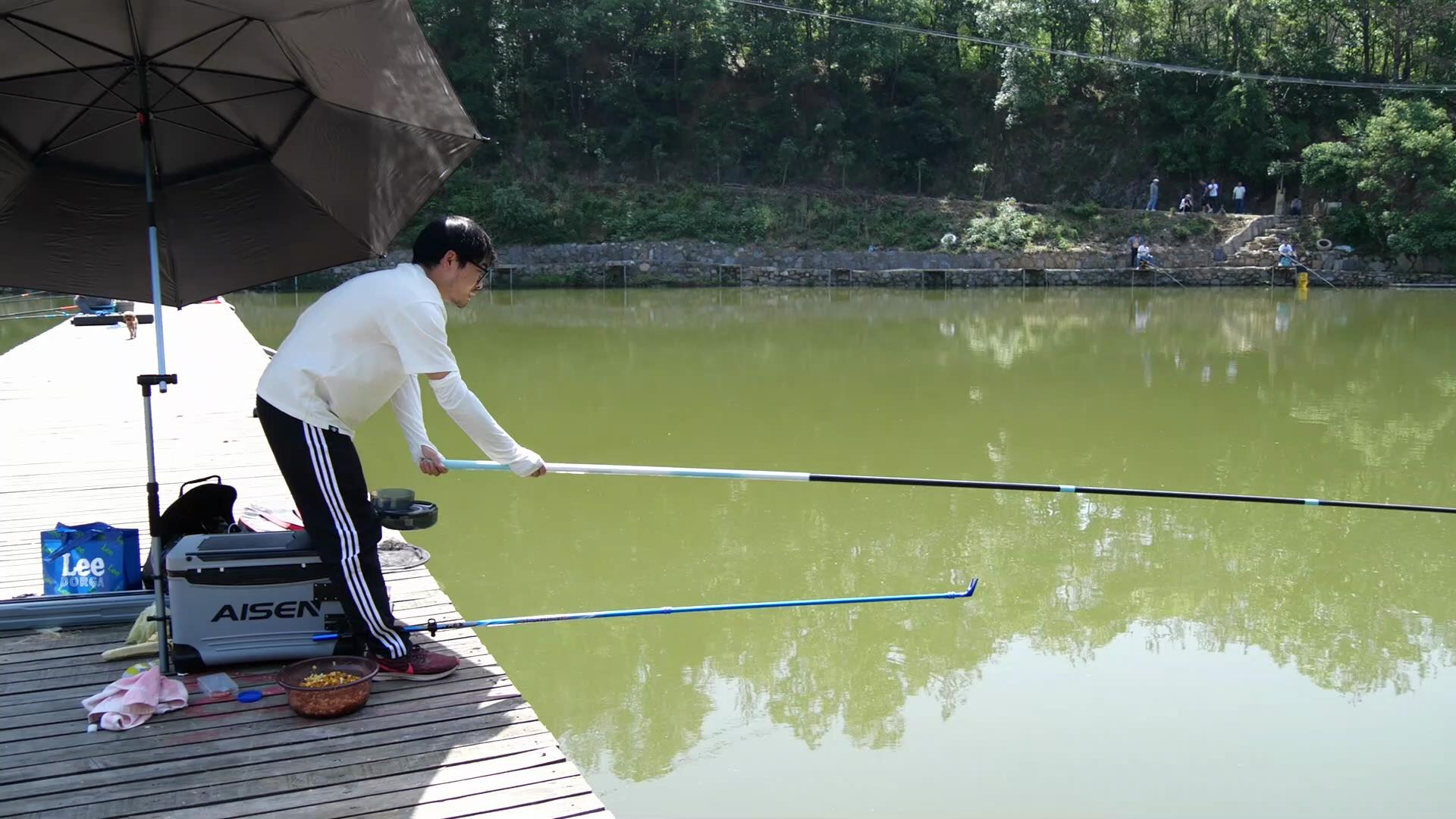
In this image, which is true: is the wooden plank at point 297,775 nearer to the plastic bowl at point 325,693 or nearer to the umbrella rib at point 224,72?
the plastic bowl at point 325,693

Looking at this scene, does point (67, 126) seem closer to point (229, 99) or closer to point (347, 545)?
point (229, 99)

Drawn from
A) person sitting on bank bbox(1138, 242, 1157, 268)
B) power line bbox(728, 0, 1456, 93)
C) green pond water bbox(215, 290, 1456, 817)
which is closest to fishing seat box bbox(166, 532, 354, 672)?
green pond water bbox(215, 290, 1456, 817)

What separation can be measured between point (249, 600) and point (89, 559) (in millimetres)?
758

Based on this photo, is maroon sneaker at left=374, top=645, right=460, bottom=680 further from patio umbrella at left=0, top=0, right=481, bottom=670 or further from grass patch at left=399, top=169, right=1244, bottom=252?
grass patch at left=399, top=169, right=1244, bottom=252

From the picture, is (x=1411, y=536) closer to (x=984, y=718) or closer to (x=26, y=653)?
(x=984, y=718)

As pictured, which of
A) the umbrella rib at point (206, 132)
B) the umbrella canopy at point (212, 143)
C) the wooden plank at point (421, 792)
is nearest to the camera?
the wooden plank at point (421, 792)

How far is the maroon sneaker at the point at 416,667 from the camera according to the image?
109 inches

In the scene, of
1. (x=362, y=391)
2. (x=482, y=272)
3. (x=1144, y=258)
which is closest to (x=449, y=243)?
(x=482, y=272)

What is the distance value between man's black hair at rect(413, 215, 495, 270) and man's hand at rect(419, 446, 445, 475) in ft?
1.61

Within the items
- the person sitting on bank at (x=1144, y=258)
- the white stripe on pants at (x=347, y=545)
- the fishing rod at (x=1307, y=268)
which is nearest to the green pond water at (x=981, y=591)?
the white stripe on pants at (x=347, y=545)

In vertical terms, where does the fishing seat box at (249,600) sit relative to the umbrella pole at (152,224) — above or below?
below

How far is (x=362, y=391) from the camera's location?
262 cm

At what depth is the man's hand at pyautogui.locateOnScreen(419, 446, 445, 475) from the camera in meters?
2.85

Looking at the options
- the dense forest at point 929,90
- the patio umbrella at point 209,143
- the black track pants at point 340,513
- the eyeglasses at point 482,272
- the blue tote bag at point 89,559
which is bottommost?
the blue tote bag at point 89,559
